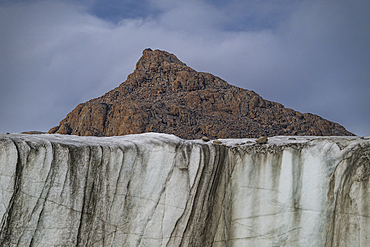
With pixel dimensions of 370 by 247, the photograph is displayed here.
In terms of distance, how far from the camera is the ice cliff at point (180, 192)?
5.79 meters

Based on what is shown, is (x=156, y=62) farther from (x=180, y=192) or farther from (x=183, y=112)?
(x=180, y=192)

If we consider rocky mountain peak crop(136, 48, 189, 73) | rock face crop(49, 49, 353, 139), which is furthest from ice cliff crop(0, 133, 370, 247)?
rocky mountain peak crop(136, 48, 189, 73)

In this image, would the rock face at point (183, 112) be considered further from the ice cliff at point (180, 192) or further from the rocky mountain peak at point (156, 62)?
the ice cliff at point (180, 192)

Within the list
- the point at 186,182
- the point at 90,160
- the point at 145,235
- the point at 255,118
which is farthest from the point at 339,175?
the point at 255,118

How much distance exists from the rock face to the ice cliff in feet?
83.3

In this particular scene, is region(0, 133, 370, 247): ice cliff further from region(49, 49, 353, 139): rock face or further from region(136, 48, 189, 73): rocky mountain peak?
region(136, 48, 189, 73): rocky mountain peak

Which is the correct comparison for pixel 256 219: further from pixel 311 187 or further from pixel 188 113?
pixel 188 113

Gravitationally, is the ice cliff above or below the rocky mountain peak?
below

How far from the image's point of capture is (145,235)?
21.7 ft

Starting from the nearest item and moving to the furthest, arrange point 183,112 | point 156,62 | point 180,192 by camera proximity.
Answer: point 180,192 < point 183,112 < point 156,62

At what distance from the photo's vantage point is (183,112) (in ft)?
124

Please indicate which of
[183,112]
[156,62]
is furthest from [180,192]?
[156,62]

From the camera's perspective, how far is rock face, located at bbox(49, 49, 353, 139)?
118 ft

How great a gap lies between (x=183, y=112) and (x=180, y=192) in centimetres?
3085
